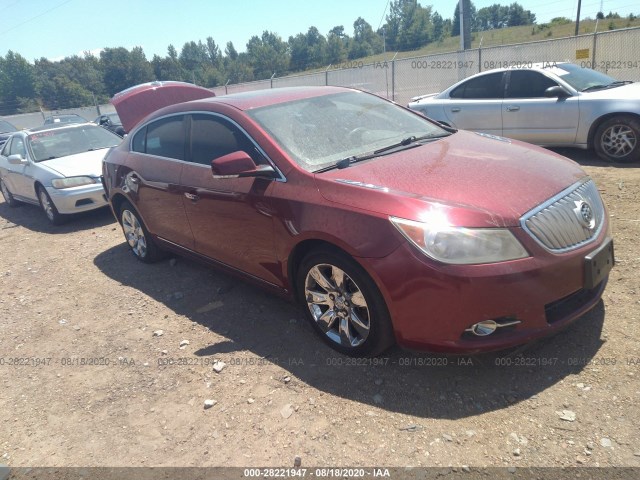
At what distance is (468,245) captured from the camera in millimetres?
2557

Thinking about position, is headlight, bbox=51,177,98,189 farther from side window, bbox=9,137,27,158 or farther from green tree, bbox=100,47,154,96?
green tree, bbox=100,47,154,96

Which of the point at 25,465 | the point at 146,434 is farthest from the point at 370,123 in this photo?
the point at 25,465

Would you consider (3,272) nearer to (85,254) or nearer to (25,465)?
(85,254)

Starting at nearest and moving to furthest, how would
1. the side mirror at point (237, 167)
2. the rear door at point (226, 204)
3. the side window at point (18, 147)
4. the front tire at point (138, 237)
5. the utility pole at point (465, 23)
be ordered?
the side mirror at point (237, 167) → the rear door at point (226, 204) → the front tire at point (138, 237) → the side window at point (18, 147) → the utility pole at point (465, 23)

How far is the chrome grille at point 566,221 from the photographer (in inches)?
104

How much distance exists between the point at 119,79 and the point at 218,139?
85.8 meters

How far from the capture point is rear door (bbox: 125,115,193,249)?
4371mm

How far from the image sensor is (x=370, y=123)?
3928 millimetres

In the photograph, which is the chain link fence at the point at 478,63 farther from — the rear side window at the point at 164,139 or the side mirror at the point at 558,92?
the rear side window at the point at 164,139

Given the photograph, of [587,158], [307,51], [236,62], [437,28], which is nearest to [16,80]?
[236,62]

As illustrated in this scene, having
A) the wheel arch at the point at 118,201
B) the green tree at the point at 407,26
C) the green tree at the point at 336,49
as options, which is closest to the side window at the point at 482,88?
the wheel arch at the point at 118,201

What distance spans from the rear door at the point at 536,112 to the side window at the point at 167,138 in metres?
5.65

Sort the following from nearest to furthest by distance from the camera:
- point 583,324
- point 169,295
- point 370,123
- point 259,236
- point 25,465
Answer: point 25,465 → point 583,324 → point 259,236 → point 370,123 → point 169,295

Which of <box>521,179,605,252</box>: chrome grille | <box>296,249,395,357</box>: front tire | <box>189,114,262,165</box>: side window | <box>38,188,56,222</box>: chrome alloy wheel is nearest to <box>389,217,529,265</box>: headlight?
<box>521,179,605,252</box>: chrome grille
